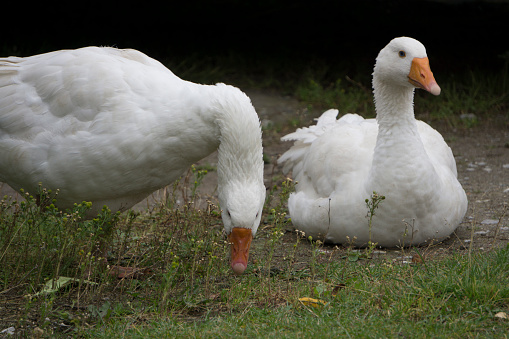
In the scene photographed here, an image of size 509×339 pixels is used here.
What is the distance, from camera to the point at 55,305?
424cm

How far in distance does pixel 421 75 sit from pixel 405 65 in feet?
0.63

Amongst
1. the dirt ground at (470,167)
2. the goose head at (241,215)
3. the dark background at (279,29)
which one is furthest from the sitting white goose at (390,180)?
the dark background at (279,29)

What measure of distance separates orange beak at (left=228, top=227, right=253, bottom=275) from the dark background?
6552 millimetres

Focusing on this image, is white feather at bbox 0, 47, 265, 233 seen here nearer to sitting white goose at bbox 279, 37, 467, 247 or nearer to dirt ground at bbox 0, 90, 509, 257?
sitting white goose at bbox 279, 37, 467, 247

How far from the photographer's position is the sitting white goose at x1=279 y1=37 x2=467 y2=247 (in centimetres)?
514

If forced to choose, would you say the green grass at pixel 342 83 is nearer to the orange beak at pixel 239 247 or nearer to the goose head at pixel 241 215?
the goose head at pixel 241 215

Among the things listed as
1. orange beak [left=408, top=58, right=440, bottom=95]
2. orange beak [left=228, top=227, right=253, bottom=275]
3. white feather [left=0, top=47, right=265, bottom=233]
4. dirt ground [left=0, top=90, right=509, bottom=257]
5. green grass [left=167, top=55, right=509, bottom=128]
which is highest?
orange beak [left=408, top=58, right=440, bottom=95]

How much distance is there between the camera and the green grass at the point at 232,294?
362 cm

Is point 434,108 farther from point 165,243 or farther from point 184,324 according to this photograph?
point 184,324

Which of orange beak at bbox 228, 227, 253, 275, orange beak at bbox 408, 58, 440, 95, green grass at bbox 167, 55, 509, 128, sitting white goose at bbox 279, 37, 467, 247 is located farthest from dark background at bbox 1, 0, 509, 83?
orange beak at bbox 228, 227, 253, 275

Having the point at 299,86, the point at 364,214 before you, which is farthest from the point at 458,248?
the point at 299,86

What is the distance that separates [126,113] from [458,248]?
8.96ft

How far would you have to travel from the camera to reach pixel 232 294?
13.7 feet

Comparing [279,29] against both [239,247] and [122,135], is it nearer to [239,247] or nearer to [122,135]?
[122,135]
